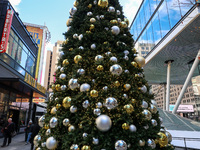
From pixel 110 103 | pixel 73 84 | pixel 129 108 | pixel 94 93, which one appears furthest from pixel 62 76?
pixel 129 108

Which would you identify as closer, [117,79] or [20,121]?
[117,79]

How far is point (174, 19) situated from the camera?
1412 centimetres

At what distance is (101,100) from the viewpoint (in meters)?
2.67

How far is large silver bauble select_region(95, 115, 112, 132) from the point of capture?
2348 millimetres

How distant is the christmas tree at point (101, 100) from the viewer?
95.8 inches

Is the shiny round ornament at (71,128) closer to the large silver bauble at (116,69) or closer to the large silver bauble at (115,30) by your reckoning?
the large silver bauble at (116,69)

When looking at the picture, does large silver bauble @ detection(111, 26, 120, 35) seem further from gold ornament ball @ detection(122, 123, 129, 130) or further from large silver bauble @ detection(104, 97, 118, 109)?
gold ornament ball @ detection(122, 123, 129, 130)

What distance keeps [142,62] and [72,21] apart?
2.31 metres

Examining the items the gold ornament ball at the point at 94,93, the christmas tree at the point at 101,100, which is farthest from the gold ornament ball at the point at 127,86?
the gold ornament ball at the point at 94,93

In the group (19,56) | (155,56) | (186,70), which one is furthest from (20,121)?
(186,70)

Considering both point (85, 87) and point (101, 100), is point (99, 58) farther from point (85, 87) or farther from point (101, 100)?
point (101, 100)

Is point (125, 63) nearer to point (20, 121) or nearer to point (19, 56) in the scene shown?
point (19, 56)

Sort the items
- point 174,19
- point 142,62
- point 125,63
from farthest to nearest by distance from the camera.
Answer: point 174,19, point 142,62, point 125,63

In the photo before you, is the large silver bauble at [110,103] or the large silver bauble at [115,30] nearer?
the large silver bauble at [110,103]
